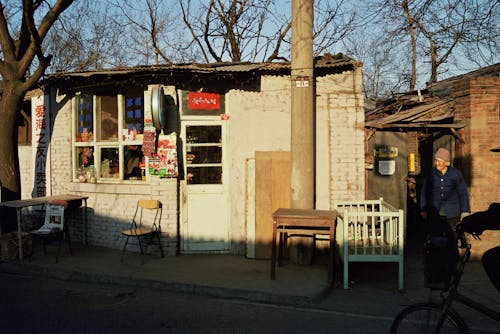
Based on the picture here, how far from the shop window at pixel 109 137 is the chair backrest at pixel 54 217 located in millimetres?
955

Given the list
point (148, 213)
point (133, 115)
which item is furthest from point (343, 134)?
point (133, 115)

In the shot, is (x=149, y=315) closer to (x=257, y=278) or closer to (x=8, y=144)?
(x=257, y=278)

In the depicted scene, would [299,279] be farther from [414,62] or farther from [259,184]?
[414,62]

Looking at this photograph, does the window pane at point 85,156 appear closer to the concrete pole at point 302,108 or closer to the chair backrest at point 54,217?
the chair backrest at point 54,217

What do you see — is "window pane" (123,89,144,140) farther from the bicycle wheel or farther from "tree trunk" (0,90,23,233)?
the bicycle wheel

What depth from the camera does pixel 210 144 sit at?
8.21 meters

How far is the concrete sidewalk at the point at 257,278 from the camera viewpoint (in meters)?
5.79

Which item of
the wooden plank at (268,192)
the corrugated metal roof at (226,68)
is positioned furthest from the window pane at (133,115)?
the wooden plank at (268,192)

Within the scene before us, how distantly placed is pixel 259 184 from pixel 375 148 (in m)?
2.29

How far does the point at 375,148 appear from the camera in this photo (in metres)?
8.19

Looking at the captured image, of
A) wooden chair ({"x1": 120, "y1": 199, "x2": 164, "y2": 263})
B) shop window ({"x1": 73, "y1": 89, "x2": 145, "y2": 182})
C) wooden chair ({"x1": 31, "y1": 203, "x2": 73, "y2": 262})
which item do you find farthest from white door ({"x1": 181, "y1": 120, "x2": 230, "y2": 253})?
wooden chair ({"x1": 31, "y1": 203, "x2": 73, "y2": 262})

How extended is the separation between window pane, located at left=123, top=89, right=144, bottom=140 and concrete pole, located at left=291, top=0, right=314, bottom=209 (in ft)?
10.1

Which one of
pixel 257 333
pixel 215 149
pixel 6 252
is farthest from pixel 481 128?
pixel 6 252

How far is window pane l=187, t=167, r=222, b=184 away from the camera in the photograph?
8.21m
